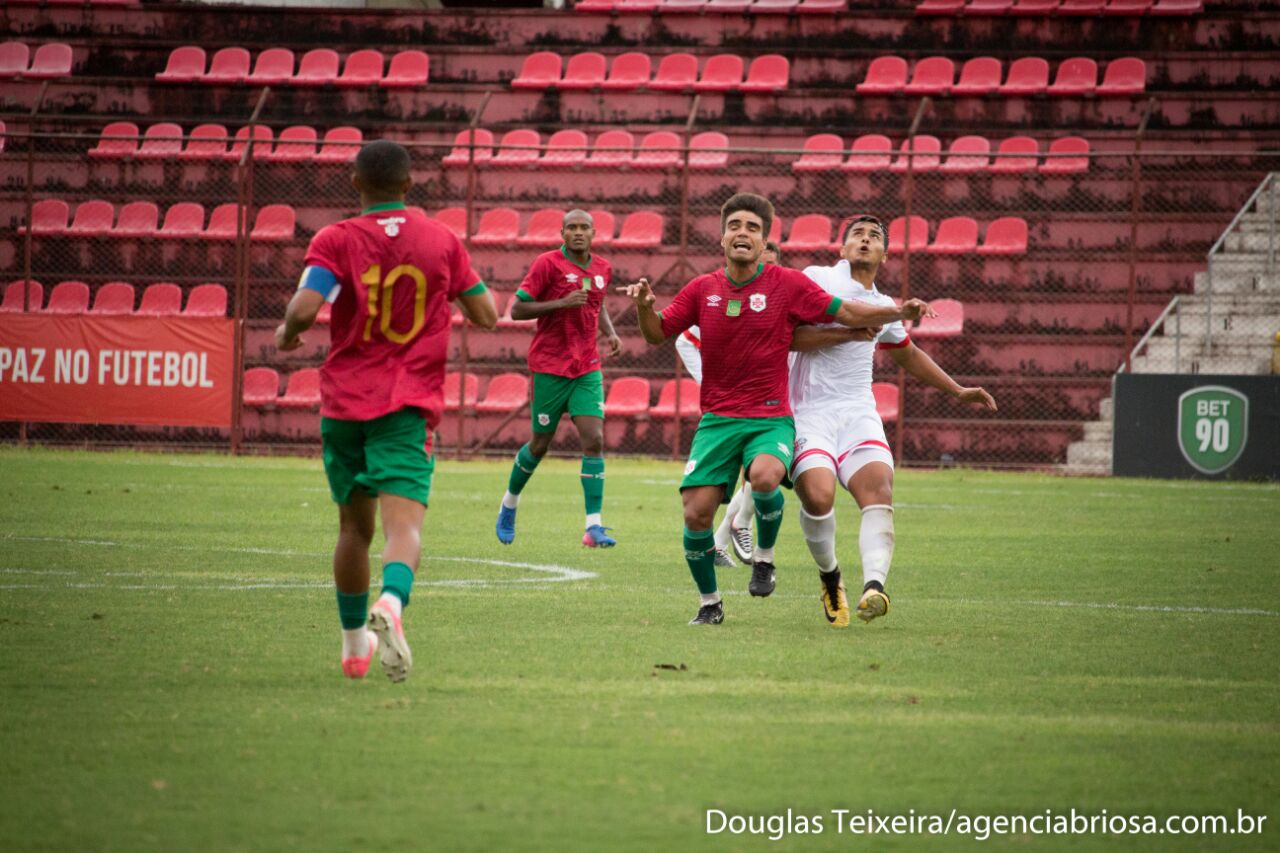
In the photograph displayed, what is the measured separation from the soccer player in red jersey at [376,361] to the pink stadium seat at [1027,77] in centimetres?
2039

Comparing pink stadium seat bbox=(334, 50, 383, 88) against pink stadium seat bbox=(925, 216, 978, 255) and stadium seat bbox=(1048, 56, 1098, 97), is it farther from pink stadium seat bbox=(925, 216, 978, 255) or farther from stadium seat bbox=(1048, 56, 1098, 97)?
stadium seat bbox=(1048, 56, 1098, 97)

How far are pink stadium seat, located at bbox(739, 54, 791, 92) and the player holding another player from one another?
17.3m

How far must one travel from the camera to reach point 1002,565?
1124 centimetres

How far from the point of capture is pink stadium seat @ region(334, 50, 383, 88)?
27.4m

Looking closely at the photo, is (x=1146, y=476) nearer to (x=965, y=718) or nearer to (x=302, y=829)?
(x=965, y=718)

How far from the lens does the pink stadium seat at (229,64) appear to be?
27938 mm

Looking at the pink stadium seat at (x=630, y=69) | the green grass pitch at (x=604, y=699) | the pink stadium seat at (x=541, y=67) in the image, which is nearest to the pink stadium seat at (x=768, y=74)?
the pink stadium seat at (x=630, y=69)

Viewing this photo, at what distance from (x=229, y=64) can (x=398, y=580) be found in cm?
2389

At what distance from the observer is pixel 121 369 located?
2292 cm

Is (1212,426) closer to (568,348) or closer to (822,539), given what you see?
(568,348)

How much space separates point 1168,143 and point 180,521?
1661cm

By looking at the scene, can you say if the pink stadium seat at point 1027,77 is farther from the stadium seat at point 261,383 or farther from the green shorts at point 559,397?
the green shorts at point 559,397

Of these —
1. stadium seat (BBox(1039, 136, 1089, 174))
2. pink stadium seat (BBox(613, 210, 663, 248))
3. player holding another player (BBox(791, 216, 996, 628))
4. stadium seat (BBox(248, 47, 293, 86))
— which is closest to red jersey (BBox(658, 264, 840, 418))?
player holding another player (BBox(791, 216, 996, 628))

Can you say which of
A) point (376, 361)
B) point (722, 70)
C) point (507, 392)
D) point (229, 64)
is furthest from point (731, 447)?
point (229, 64)
